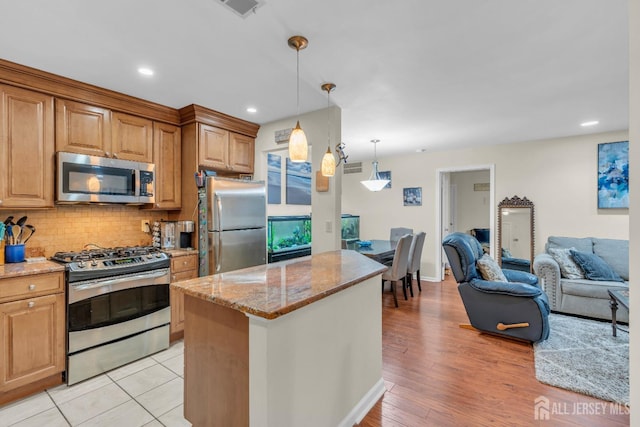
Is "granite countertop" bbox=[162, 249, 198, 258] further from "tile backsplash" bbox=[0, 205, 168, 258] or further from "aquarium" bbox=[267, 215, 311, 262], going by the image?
"aquarium" bbox=[267, 215, 311, 262]

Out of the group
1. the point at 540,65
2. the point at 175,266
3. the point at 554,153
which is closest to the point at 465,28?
the point at 540,65

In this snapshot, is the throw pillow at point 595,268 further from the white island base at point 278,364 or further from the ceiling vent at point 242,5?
the ceiling vent at point 242,5

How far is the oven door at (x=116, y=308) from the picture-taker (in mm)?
2291

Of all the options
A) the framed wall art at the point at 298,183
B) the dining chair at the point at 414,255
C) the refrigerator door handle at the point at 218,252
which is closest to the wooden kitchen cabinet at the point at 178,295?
the refrigerator door handle at the point at 218,252

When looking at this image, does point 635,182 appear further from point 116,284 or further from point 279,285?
point 116,284

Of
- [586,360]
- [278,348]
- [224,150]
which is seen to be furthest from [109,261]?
[586,360]

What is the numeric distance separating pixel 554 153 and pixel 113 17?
5562 millimetres

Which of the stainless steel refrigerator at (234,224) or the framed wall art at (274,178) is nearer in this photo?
the stainless steel refrigerator at (234,224)

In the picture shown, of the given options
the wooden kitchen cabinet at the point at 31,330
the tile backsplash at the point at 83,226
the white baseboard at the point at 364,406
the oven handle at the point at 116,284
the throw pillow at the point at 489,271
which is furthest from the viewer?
the throw pillow at the point at 489,271

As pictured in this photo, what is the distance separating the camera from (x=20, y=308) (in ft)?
6.80

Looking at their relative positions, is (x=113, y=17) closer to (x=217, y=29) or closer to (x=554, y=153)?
(x=217, y=29)

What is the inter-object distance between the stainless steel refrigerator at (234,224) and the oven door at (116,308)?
0.52 m

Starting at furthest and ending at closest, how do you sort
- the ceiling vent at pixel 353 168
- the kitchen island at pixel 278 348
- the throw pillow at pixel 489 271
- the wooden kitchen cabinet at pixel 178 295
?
the ceiling vent at pixel 353 168, the throw pillow at pixel 489 271, the wooden kitchen cabinet at pixel 178 295, the kitchen island at pixel 278 348

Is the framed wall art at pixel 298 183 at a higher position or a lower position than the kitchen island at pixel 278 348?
higher
